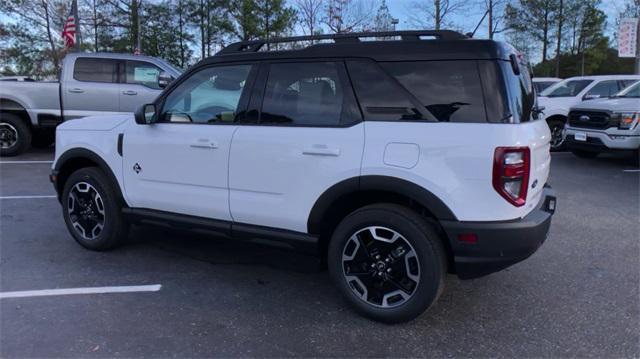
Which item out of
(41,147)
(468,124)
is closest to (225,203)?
(468,124)

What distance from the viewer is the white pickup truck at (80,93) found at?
10.4 meters

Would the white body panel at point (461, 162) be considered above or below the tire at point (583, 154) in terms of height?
above

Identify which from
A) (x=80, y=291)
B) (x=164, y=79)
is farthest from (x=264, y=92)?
Answer: (x=164, y=79)

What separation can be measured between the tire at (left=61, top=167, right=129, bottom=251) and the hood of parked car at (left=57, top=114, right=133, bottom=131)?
0.38 meters

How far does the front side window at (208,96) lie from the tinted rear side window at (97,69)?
7.05 metres

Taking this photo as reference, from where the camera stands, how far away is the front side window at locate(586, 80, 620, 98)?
12.1m

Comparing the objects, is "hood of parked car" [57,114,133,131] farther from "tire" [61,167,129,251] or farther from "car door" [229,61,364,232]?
"car door" [229,61,364,232]

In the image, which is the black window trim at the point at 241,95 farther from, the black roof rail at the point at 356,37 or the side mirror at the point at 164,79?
the side mirror at the point at 164,79

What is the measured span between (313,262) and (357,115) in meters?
1.58

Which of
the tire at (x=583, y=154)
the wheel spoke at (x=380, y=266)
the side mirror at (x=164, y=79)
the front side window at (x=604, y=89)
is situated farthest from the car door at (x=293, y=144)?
the front side window at (x=604, y=89)

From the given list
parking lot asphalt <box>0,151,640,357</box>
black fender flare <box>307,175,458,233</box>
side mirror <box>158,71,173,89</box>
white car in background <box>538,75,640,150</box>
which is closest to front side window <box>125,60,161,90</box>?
side mirror <box>158,71,173,89</box>

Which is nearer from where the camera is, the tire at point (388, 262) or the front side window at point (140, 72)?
the tire at point (388, 262)

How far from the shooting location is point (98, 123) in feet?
15.5

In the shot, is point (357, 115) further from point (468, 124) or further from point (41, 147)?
point (41, 147)
